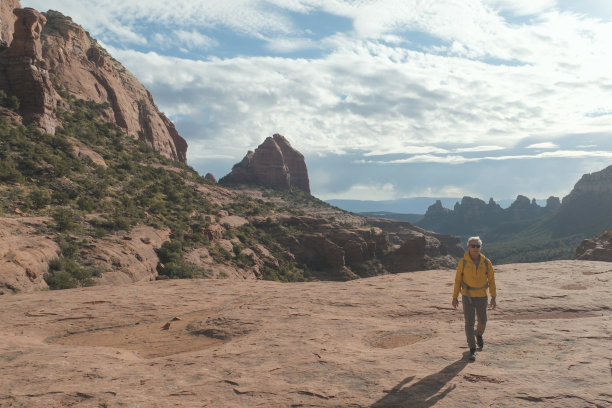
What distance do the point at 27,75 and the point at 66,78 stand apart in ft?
72.1

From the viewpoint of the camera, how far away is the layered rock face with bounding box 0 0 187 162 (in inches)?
1613

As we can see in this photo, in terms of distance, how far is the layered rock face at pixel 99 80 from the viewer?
60688 mm

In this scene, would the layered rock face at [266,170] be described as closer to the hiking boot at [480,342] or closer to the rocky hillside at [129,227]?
the rocky hillside at [129,227]

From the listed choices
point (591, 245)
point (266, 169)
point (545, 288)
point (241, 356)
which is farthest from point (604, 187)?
point (241, 356)

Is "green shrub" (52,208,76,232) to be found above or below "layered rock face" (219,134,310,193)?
below

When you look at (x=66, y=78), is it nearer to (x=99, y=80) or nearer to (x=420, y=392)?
(x=99, y=80)

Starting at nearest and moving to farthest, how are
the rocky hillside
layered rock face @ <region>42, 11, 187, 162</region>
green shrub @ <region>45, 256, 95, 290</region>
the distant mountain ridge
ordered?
green shrub @ <region>45, 256, 95, 290</region>
the rocky hillside
layered rock face @ <region>42, 11, 187, 162</region>
the distant mountain ridge

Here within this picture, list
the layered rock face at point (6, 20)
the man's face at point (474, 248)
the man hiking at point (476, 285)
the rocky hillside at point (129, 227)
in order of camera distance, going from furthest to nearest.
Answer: the layered rock face at point (6, 20)
the rocky hillside at point (129, 227)
the man's face at point (474, 248)
the man hiking at point (476, 285)

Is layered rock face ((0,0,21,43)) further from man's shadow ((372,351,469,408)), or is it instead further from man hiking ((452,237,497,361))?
man's shadow ((372,351,469,408))

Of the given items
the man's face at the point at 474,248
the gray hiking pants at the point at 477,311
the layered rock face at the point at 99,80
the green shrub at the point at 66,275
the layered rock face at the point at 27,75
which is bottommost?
the green shrub at the point at 66,275

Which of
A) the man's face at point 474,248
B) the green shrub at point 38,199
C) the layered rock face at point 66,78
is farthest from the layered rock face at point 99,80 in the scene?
the man's face at point 474,248

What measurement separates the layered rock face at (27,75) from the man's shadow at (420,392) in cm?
4503

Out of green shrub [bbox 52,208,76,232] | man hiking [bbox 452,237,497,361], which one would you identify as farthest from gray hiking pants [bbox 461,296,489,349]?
green shrub [bbox 52,208,76,232]

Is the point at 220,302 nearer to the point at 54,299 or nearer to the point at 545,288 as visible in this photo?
the point at 54,299
